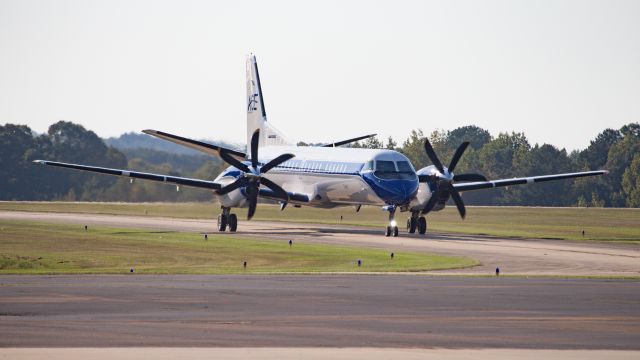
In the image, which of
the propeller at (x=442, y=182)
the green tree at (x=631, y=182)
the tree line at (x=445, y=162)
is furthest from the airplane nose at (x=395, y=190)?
the green tree at (x=631, y=182)

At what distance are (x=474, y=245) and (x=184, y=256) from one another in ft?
47.7

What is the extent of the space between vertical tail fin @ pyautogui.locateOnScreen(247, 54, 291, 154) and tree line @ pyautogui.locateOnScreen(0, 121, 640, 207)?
144 ft

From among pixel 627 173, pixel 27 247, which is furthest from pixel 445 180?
pixel 627 173

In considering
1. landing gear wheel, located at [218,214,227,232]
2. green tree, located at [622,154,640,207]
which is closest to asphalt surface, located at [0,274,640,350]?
landing gear wheel, located at [218,214,227,232]

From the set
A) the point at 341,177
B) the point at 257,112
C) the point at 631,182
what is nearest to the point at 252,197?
the point at 341,177

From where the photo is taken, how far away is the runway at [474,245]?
139 ft

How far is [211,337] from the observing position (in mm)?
21547

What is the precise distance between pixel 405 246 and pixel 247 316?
Result: 28.9 metres

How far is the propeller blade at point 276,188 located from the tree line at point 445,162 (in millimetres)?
54228

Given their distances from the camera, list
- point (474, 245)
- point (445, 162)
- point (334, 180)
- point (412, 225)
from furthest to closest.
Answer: point (445, 162) < point (412, 225) < point (334, 180) < point (474, 245)

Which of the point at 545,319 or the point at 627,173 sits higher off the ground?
the point at 627,173

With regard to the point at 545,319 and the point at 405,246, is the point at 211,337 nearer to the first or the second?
the point at 545,319

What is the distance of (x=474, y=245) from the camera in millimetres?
54500

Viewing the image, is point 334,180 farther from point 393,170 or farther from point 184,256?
point 184,256
